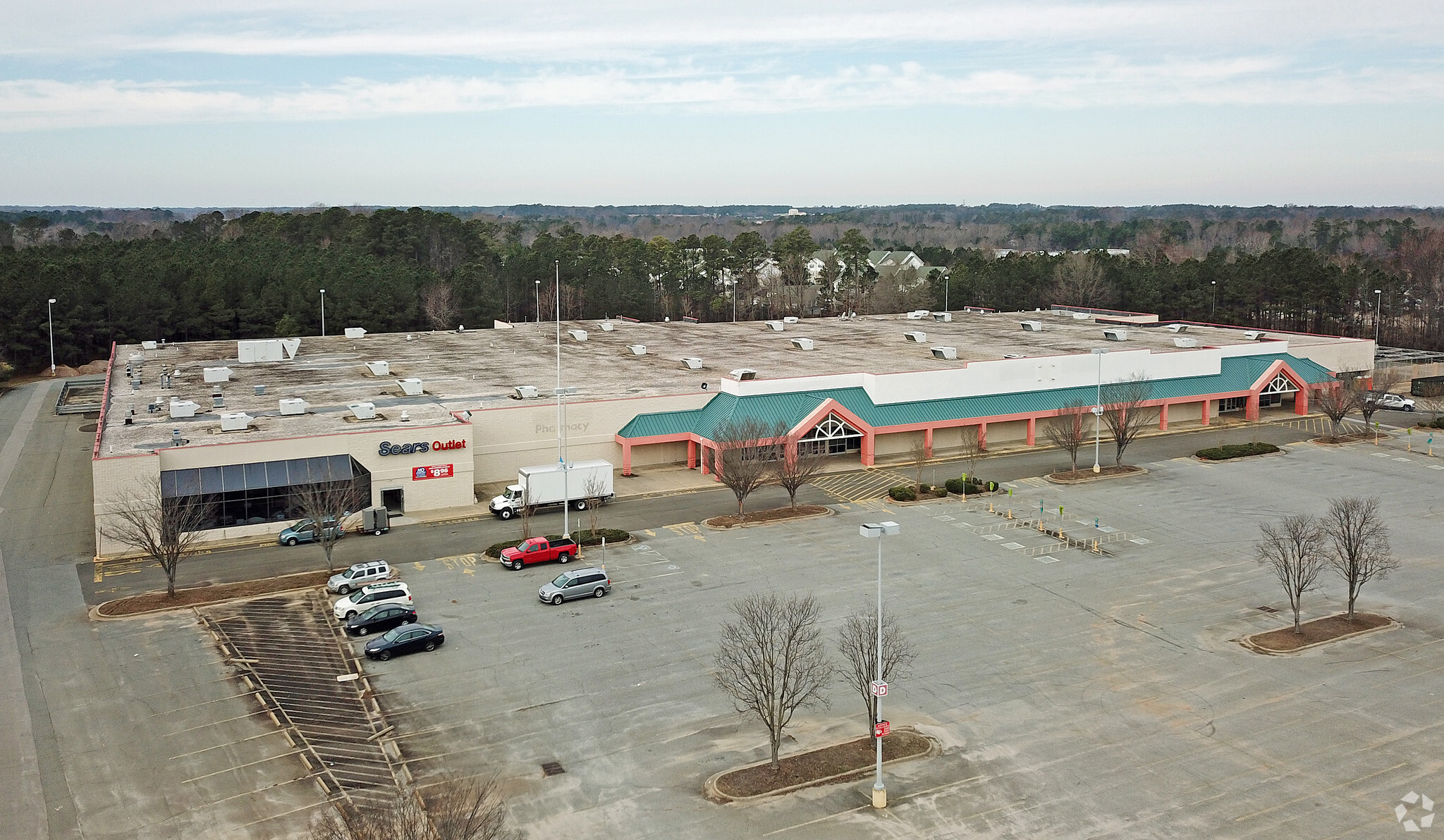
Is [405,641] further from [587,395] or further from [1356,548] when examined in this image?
[1356,548]

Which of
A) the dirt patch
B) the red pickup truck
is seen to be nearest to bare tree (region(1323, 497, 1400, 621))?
the dirt patch

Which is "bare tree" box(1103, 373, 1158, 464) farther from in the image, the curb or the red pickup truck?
the curb

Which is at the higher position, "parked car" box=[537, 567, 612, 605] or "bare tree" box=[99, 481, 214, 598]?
"bare tree" box=[99, 481, 214, 598]

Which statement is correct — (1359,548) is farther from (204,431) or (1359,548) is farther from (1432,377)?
(1432,377)

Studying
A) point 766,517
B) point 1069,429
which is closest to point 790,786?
point 766,517

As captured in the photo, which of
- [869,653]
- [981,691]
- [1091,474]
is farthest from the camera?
[1091,474]

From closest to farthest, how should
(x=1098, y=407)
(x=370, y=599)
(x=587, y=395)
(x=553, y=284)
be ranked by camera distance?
(x=370, y=599)
(x=587, y=395)
(x=1098, y=407)
(x=553, y=284)
